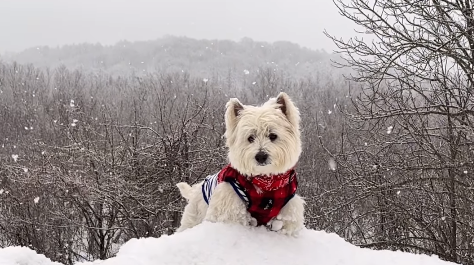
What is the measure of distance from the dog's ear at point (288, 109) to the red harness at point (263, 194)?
0.66 meters

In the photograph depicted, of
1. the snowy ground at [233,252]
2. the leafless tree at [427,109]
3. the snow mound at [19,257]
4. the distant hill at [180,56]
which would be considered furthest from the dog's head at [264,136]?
the distant hill at [180,56]

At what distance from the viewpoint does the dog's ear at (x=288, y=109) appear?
4.88 metres

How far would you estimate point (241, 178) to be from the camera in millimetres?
4703

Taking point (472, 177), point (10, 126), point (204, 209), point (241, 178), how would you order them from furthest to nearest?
point (10, 126) < point (472, 177) < point (204, 209) < point (241, 178)

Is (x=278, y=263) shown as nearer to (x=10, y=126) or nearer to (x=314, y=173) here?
(x=314, y=173)

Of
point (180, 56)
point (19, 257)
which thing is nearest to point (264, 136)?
point (19, 257)

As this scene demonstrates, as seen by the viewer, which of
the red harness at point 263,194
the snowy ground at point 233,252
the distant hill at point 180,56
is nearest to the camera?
the snowy ground at point 233,252

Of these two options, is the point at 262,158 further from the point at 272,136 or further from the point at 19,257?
the point at 19,257

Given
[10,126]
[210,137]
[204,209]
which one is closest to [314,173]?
[210,137]

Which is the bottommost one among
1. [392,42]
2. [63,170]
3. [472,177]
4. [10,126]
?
[10,126]

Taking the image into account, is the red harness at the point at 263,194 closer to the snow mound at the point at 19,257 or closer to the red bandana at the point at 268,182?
the red bandana at the point at 268,182

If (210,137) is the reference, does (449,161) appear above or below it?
above

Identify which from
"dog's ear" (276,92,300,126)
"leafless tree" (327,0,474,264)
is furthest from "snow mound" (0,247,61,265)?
"leafless tree" (327,0,474,264)

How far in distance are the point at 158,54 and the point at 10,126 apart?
8782 centimetres
